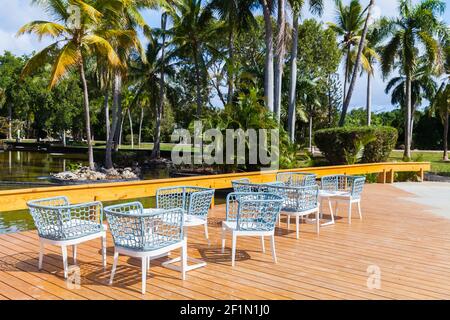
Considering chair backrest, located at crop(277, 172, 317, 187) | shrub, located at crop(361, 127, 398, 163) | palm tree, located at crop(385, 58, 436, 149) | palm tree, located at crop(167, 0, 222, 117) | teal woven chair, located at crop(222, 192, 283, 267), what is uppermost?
palm tree, located at crop(167, 0, 222, 117)

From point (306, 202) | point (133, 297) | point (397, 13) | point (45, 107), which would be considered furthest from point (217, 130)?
point (45, 107)

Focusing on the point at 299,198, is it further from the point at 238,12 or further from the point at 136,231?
the point at 238,12

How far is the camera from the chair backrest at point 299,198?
5.66 meters

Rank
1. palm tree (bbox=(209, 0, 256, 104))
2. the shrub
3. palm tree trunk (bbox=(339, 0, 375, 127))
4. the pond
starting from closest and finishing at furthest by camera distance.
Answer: the pond → the shrub → palm tree (bbox=(209, 0, 256, 104)) → palm tree trunk (bbox=(339, 0, 375, 127))

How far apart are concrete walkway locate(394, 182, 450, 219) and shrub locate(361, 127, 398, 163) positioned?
3166 mm

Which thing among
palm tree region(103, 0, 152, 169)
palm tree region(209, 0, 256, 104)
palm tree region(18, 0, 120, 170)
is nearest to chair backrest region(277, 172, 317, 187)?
palm tree region(18, 0, 120, 170)

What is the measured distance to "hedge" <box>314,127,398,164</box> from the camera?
628 inches

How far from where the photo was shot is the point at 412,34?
20.2 metres

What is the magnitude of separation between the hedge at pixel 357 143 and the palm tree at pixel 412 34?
373 cm

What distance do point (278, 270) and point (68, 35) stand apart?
15397mm

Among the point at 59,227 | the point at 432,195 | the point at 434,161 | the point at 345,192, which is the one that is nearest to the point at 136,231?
the point at 59,227

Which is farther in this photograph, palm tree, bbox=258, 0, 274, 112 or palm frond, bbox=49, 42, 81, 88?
palm tree, bbox=258, 0, 274, 112

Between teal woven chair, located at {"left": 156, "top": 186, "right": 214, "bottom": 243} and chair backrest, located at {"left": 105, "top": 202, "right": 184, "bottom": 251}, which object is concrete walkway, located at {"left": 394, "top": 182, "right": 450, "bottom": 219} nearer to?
teal woven chair, located at {"left": 156, "top": 186, "right": 214, "bottom": 243}
